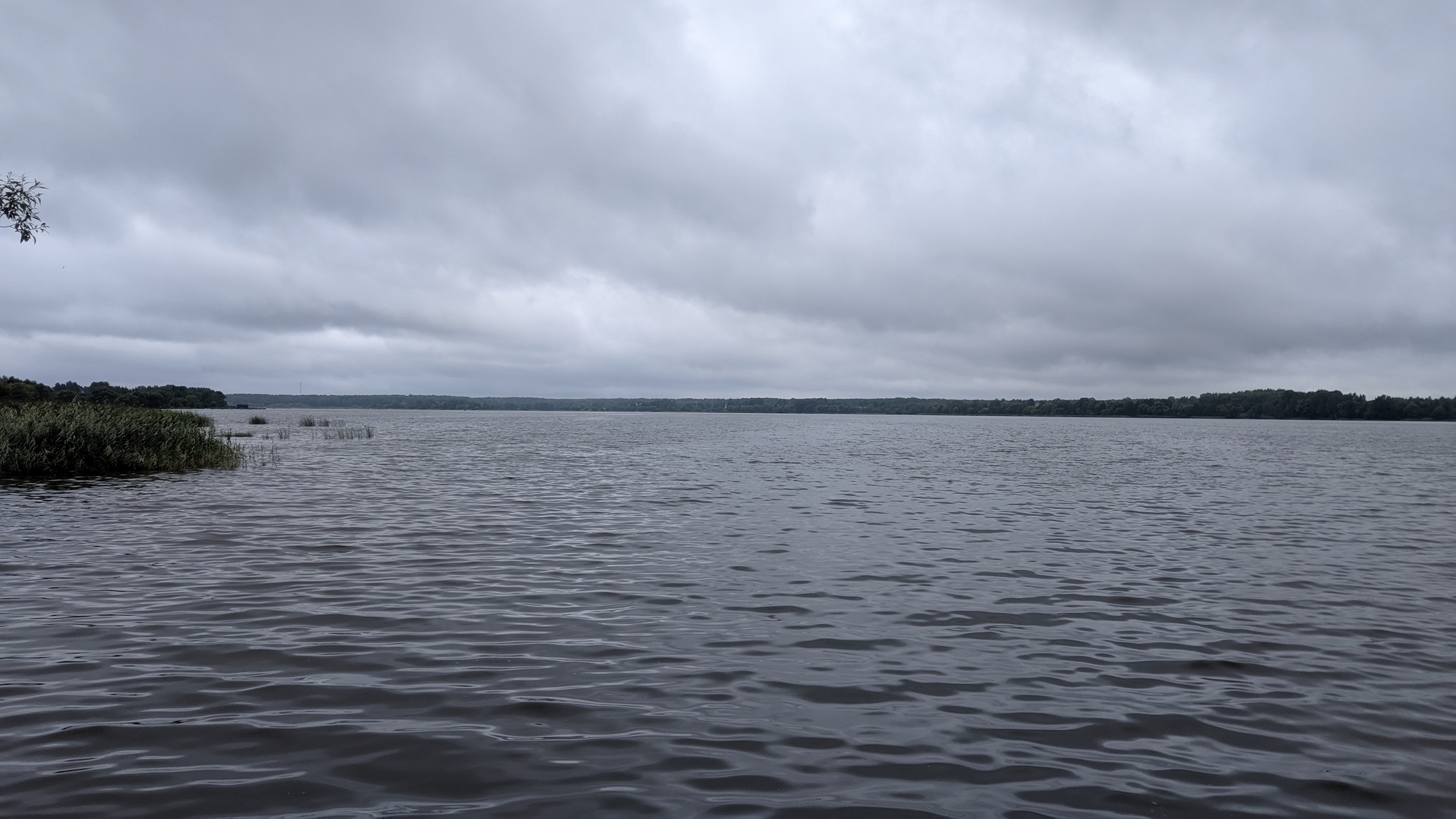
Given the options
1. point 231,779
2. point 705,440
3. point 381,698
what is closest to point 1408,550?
point 381,698

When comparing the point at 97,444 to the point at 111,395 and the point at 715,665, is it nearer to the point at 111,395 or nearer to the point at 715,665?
the point at 715,665

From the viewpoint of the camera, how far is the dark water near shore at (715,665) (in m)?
6.93

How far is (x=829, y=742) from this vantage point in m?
7.87

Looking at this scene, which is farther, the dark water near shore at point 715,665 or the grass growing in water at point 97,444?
the grass growing in water at point 97,444

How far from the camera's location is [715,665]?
10219 millimetres

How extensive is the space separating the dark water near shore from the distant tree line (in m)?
36.7

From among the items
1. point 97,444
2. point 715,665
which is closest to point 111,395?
point 97,444

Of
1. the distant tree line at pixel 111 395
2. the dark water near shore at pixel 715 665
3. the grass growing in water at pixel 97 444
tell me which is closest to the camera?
the dark water near shore at pixel 715 665

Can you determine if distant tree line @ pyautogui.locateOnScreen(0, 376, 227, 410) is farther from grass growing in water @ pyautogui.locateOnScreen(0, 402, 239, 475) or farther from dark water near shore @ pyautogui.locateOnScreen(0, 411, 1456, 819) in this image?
dark water near shore @ pyautogui.locateOnScreen(0, 411, 1456, 819)

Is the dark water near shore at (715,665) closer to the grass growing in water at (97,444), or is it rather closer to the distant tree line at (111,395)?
the grass growing in water at (97,444)

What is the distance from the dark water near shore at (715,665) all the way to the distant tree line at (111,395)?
36.7 metres

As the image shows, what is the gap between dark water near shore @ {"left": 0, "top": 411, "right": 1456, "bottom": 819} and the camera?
6.93m

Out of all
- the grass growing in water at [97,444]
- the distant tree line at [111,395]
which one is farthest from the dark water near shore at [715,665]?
the distant tree line at [111,395]

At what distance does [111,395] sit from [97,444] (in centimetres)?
9765
